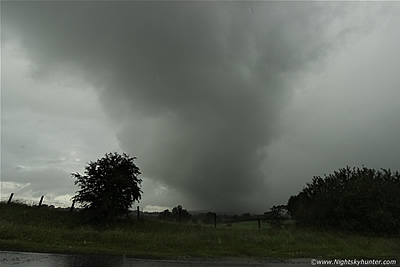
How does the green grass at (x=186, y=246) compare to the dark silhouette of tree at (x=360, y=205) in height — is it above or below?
below

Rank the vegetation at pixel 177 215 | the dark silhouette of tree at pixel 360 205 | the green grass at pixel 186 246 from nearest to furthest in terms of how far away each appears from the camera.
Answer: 1. the green grass at pixel 186 246
2. the dark silhouette of tree at pixel 360 205
3. the vegetation at pixel 177 215

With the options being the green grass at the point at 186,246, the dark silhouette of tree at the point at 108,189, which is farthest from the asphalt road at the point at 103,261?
the dark silhouette of tree at the point at 108,189

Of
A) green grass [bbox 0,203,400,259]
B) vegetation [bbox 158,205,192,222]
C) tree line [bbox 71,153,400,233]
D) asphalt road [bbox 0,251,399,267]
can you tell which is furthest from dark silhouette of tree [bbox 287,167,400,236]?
asphalt road [bbox 0,251,399,267]

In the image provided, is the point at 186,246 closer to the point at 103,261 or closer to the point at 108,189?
the point at 103,261

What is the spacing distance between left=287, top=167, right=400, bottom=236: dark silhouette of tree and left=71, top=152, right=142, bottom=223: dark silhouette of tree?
1935 centimetres

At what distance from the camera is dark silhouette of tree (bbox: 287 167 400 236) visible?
1056 inches

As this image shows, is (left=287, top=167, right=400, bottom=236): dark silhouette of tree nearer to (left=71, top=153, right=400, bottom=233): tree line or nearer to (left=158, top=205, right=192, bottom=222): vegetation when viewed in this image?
(left=71, top=153, right=400, bottom=233): tree line

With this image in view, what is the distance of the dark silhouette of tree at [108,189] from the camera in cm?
2922

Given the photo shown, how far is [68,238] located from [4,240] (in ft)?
10.2

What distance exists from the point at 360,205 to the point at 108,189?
969 inches

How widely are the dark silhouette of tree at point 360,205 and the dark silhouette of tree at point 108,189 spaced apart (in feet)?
63.5

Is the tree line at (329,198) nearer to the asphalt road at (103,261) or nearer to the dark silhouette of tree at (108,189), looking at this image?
the dark silhouette of tree at (108,189)

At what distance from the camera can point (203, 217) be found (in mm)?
35688

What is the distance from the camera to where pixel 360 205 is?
1094 inches
